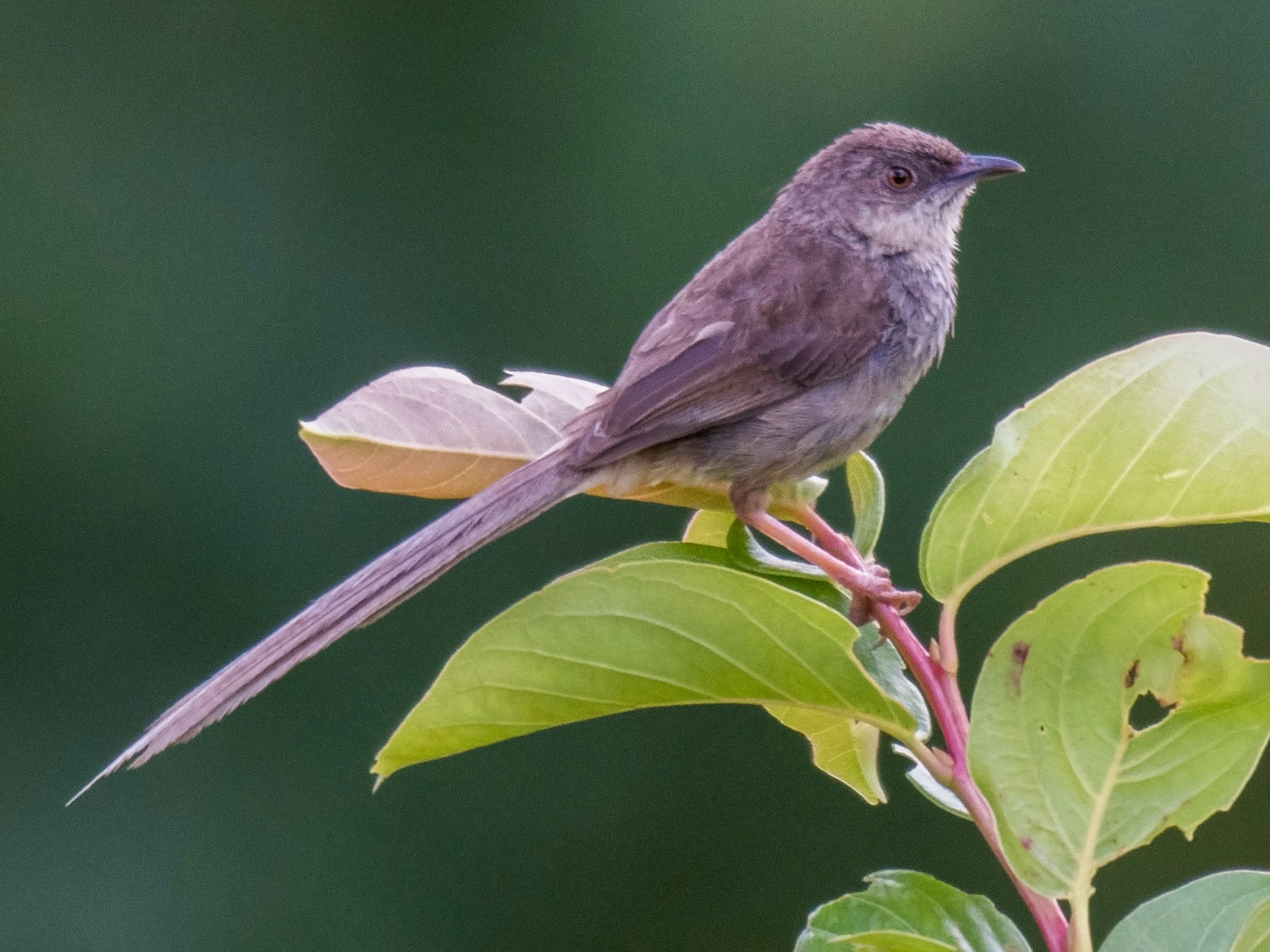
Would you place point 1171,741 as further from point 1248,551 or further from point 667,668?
point 1248,551

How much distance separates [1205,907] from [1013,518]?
1.63 feet

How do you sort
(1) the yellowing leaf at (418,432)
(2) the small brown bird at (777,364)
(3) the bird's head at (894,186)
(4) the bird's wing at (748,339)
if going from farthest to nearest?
(3) the bird's head at (894,186)
(4) the bird's wing at (748,339)
(2) the small brown bird at (777,364)
(1) the yellowing leaf at (418,432)

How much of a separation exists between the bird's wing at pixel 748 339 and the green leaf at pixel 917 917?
5.23ft

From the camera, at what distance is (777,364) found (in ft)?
11.8

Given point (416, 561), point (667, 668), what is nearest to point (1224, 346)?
point (667, 668)

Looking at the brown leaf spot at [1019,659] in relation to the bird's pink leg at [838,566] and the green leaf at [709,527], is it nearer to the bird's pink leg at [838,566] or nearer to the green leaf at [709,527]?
the bird's pink leg at [838,566]

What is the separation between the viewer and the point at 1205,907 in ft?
5.48

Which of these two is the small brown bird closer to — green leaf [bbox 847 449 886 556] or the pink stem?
green leaf [bbox 847 449 886 556]

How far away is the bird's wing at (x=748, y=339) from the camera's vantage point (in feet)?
11.2

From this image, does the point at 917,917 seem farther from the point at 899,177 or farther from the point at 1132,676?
the point at 899,177

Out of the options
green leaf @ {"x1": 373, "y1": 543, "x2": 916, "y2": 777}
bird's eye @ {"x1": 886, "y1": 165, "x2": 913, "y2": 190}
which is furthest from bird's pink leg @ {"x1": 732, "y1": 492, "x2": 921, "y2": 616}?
bird's eye @ {"x1": 886, "y1": 165, "x2": 913, "y2": 190}

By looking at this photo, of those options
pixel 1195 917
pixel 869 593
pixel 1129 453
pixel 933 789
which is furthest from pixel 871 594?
pixel 1195 917

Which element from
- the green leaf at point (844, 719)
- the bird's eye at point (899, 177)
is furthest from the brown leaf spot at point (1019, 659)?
the bird's eye at point (899, 177)

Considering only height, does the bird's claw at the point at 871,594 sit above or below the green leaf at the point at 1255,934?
above
